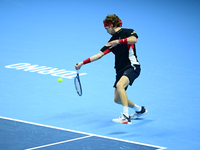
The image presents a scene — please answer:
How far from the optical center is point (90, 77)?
39.6 ft

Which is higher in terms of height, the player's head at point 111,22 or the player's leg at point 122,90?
the player's head at point 111,22

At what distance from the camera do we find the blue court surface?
8.20 m

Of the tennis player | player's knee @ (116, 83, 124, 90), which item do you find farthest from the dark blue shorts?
player's knee @ (116, 83, 124, 90)

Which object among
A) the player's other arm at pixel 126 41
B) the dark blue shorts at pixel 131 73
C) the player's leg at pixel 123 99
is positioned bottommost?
the player's leg at pixel 123 99

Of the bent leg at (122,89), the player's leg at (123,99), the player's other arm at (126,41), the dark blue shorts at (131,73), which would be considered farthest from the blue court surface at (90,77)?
the player's other arm at (126,41)

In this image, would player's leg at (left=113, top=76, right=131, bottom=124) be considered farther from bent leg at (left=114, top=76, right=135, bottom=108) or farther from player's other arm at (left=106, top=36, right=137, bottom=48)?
player's other arm at (left=106, top=36, right=137, bottom=48)

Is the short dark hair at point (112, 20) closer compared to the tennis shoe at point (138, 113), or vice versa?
the short dark hair at point (112, 20)

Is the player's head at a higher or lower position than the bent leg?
higher

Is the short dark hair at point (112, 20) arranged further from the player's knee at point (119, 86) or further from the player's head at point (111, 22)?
the player's knee at point (119, 86)

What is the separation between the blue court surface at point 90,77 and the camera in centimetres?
820

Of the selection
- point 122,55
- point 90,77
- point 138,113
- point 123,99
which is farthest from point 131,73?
point 90,77

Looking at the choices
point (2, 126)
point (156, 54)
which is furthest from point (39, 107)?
point (156, 54)

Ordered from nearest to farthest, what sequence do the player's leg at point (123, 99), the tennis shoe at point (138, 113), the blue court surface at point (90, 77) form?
the blue court surface at point (90, 77) → the player's leg at point (123, 99) → the tennis shoe at point (138, 113)

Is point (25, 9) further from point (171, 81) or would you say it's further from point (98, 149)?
point (98, 149)
